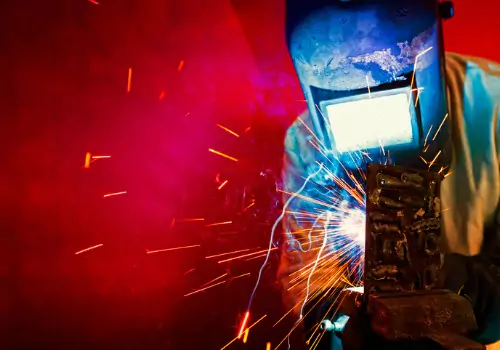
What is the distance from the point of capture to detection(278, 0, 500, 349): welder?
0.91 metres

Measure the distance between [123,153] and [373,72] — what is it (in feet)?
3.17

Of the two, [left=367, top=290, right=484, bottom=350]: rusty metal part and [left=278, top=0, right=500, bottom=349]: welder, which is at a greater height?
[left=278, top=0, right=500, bottom=349]: welder

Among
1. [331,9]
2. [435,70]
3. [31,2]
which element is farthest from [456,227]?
[31,2]

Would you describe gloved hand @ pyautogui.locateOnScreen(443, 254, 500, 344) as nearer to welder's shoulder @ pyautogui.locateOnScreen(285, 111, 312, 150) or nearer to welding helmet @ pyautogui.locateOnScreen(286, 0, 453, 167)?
welding helmet @ pyautogui.locateOnScreen(286, 0, 453, 167)

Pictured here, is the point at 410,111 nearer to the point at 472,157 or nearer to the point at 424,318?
the point at 472,157

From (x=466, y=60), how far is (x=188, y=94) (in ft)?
3.18

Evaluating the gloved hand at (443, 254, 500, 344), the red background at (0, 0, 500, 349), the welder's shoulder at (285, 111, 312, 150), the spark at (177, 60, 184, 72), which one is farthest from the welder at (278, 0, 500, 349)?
the spark at (177, 60, 184, 72)

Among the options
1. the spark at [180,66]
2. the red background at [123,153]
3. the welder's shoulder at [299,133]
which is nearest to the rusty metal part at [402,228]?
the welder's shoulder at [299,133]

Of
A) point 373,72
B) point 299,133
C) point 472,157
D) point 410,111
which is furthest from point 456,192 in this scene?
point 299,133

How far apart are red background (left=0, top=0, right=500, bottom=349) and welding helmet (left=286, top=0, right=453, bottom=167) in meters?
0.61

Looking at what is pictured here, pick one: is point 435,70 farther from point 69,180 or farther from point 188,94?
point 69,180

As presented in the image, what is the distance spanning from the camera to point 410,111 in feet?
3.37

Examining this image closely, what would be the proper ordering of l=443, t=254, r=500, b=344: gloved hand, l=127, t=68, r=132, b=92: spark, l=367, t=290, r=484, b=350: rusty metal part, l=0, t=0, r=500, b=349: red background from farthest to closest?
l=127, t=68, r=132, b=92: spark, l=0, t=0, r=500, b=349: red background, l=443, t=254, r=500, b=344: gloved hand, l=367, t=290, r=484, b=350: rusty metal part

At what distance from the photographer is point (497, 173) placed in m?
0.98
